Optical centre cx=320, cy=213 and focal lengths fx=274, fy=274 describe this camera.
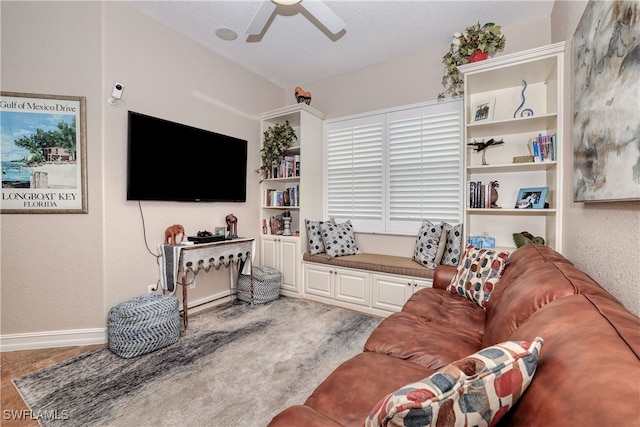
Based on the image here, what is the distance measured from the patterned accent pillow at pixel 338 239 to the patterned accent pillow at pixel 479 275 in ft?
4.67

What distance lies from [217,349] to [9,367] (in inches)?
56.0

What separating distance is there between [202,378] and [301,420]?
1.39m

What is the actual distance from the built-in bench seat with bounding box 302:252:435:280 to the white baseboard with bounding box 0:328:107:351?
211cm

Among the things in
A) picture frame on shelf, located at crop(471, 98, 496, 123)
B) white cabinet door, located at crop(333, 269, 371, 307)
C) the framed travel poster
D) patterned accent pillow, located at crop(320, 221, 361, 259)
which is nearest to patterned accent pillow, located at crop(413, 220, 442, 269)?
white cabinet door, located at crop(333, 269, 371, 307)

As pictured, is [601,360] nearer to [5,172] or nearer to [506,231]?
[506,231]

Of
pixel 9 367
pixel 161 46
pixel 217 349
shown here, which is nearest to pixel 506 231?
pixel 217 349

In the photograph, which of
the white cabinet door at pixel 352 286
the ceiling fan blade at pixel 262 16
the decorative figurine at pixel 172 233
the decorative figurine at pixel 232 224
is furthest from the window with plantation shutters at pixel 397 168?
the decorative figurine at pixel 172 233

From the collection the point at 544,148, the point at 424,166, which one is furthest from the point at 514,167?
the point at 424,166

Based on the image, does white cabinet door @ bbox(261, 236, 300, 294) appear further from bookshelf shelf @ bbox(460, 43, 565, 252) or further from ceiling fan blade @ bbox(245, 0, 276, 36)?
ceiling fan blade @ bbox(245, 0, 276, 36)

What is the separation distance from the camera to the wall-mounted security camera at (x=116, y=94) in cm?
235

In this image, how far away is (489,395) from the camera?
22.7 inches

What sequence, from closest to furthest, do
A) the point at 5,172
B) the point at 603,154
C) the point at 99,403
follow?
1. the point at 603,154
2. the point at 99,403
3. the point at 5,172

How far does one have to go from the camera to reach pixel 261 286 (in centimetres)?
331

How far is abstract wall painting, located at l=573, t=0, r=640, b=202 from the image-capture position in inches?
37.8
